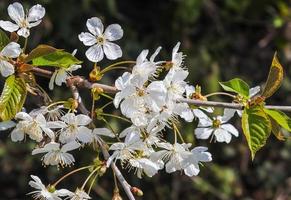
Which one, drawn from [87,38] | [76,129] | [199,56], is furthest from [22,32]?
[199,56]

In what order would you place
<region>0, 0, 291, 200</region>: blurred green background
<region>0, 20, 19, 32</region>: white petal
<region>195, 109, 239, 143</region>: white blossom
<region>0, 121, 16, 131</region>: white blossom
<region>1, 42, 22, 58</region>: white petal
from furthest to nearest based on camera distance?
<region>0, 0, 291, 200</region>: blurred green background, <region>195, 109, 239, 143</region>: white blossom, <region>0, 121, 16, 131</region>: white blossom, <region>0, 20, 19, 32</region>: white petal, <region>1, 42, 22, 58</region>: white petal

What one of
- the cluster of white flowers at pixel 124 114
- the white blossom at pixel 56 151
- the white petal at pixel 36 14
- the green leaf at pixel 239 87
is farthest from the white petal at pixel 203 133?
the white petal at pixel 36 14

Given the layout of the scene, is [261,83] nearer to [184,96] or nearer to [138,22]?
[138,22]

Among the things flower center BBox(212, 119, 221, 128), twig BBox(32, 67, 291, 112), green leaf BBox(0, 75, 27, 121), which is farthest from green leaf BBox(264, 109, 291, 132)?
green leaf BBox(0, 75, 27, 121)

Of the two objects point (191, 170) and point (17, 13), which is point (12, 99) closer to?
point (17, 13)

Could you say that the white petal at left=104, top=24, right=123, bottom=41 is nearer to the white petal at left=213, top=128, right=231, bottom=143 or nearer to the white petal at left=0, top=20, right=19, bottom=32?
the white petal at left=0, top=20, right=19, bottom=32
